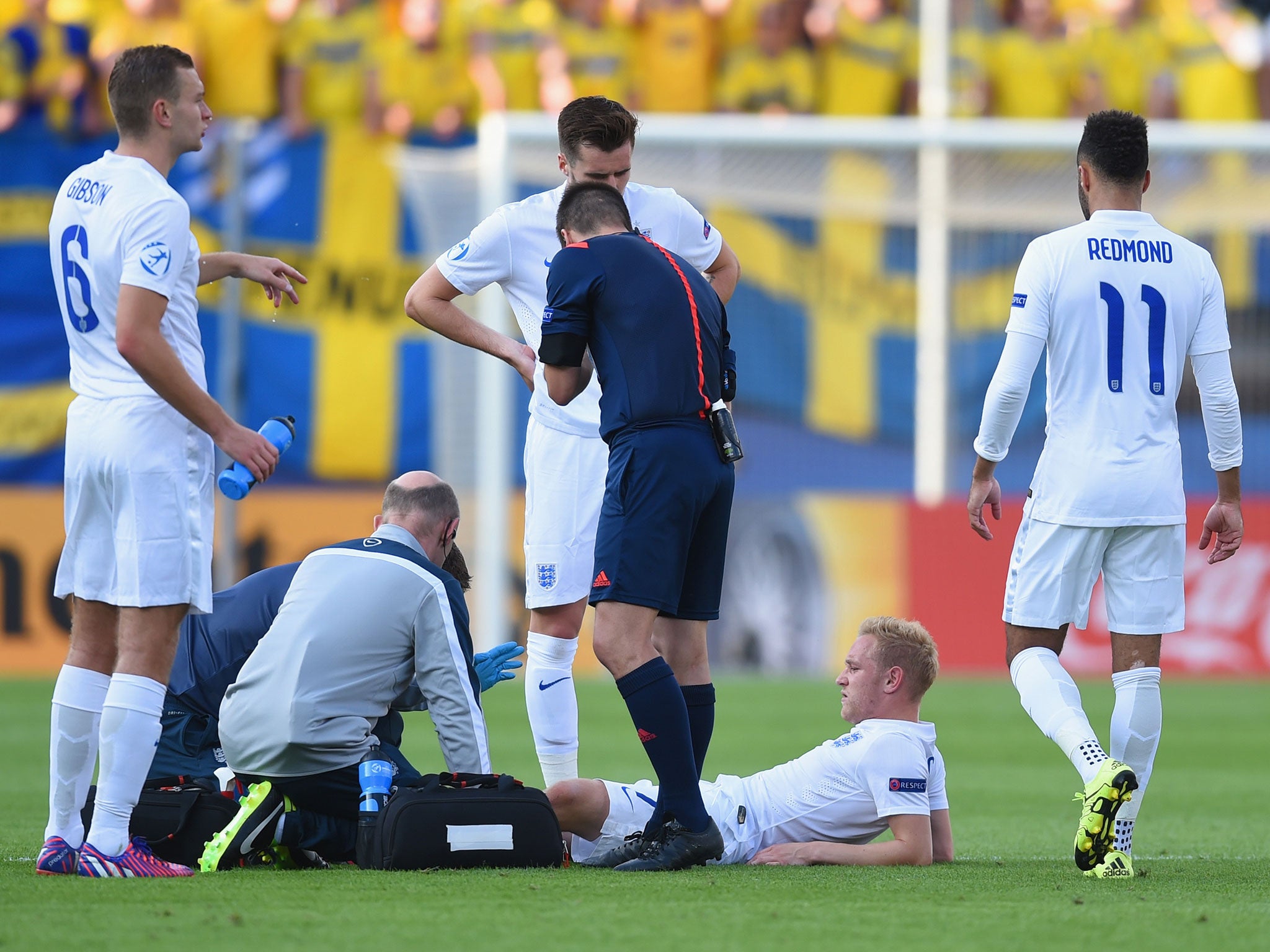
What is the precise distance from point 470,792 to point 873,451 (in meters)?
9.04

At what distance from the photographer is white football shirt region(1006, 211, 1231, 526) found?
5.05 metres

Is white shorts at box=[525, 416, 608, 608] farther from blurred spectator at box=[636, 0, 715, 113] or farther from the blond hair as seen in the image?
blurred spectator at box=[636, 0, 715, 113]

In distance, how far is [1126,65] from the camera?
1521 cm

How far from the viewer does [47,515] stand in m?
13.1

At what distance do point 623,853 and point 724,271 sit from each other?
2237 mm

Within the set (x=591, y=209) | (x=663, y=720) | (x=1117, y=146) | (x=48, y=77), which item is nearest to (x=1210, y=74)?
Answer: (x=48, y=77)

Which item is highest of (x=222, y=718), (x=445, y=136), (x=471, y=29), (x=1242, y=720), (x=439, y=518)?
(x=471, y=29)

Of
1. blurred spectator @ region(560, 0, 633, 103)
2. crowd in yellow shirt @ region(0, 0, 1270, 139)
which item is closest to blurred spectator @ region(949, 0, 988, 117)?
crowd in yellow shirt @ region(0, 0, 1270, 139)

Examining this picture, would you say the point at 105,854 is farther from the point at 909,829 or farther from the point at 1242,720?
the point at 1242,720

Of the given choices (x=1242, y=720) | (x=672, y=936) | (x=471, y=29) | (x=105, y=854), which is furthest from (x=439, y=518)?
(x=471, y=29)

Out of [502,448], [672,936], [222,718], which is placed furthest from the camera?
[502,448]

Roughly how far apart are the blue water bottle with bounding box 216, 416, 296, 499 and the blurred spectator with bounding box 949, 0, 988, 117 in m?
10.9

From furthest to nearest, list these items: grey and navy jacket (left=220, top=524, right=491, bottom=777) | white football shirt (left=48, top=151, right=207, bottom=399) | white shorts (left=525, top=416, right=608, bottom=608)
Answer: white shorts (left=525, top=416, right=608, bottom=608), grey and navy jacket (left=220, top=524, right=491, bottom=777), white football shirt (left=48, top=151, right=207, bottom=399)

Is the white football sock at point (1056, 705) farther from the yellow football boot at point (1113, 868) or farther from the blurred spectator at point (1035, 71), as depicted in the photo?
the blurred spectator at point (1035, 71)
